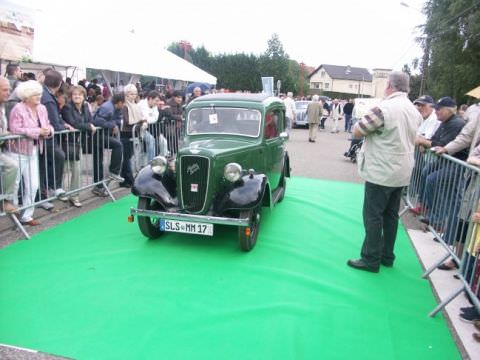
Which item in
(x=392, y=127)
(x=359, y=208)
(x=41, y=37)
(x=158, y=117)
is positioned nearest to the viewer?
(x=392, y=127)

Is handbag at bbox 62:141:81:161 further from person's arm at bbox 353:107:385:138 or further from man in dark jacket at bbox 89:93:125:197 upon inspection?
person's arm at bbox 353:107:385:138

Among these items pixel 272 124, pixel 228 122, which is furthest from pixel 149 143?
pixel 272 124

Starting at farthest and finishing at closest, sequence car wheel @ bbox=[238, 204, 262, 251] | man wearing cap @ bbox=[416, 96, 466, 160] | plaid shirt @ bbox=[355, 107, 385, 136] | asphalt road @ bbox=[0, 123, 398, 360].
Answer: man wearing cap @ bbox=[416, 96, 466, 160], car wheel @ bbox=[238, 204, 262, 251], plaid shirt @ bbox=[355, 107, 385, 136], asphalt road @ bbox=[0, 123, 398, 360]

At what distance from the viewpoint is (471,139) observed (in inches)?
191

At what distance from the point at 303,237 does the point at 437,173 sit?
1884 mm

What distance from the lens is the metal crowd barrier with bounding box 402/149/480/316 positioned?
3532 millimetres

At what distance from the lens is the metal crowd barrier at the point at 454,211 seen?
11.6 ft

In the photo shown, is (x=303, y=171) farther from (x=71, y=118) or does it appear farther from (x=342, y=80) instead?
(x=342, y=80)

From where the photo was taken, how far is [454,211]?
13.9ft

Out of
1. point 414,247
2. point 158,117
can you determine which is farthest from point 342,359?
point 158,117

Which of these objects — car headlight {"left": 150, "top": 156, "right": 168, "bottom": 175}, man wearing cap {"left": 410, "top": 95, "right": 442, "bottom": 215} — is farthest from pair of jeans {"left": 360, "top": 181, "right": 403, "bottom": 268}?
car headlight {"left": 150, "top": 156, "right": 168, "bottom": 175}

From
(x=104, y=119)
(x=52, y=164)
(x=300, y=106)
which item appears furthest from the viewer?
(x=300, y=106)

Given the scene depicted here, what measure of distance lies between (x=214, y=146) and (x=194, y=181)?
2.07 ft

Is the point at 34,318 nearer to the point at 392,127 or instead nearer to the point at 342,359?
the point at 342,359
